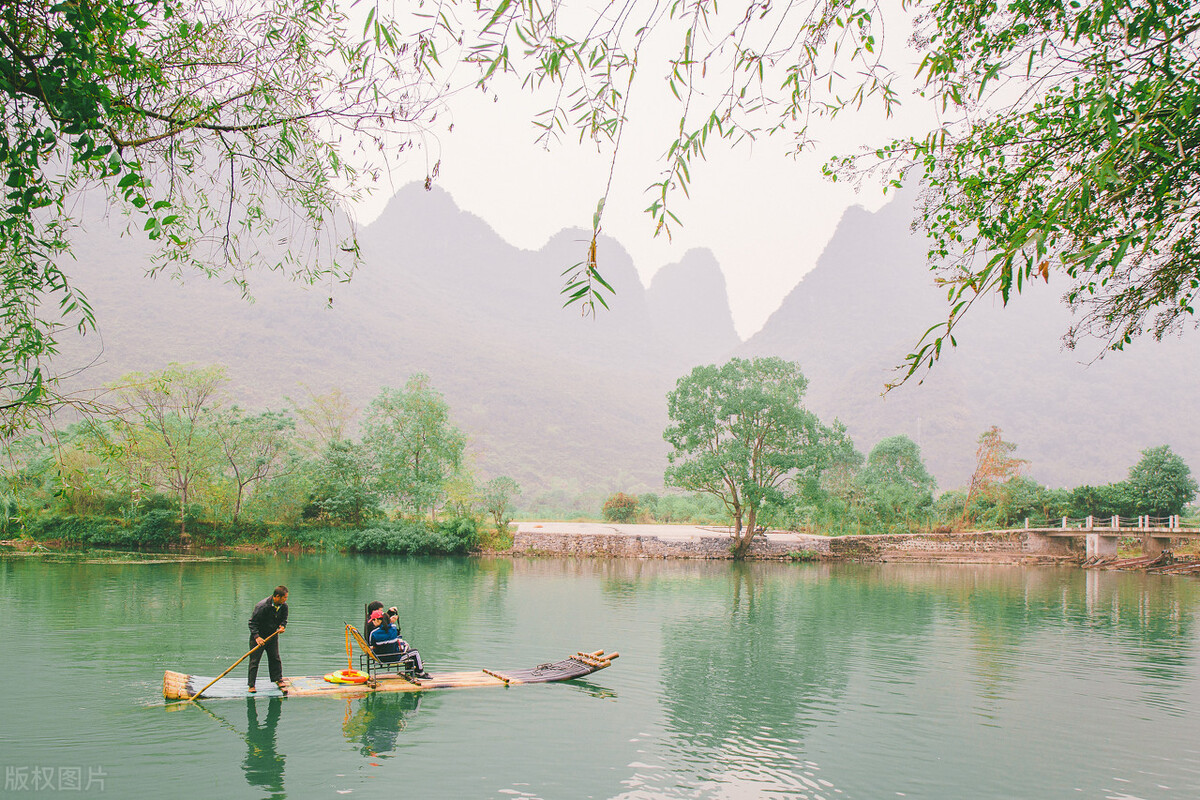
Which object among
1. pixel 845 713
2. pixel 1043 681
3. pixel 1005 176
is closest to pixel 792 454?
pixel 1043 681

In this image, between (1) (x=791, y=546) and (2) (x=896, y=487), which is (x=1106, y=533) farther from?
(1) (x=791, y=546)

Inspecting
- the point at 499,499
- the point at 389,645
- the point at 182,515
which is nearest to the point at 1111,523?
the point at 499,499

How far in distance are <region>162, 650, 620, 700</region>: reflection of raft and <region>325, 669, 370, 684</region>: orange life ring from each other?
68mm

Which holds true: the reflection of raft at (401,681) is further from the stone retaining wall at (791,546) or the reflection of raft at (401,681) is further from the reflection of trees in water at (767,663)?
the stone retaining wall at (791,546)

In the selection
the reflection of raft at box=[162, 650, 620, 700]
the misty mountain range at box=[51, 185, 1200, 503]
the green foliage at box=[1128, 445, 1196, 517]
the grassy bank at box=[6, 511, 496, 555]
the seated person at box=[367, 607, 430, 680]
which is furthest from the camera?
the misty mountain range at box=[51, 185, 1200, 503]

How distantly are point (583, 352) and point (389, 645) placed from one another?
15074 centimetres

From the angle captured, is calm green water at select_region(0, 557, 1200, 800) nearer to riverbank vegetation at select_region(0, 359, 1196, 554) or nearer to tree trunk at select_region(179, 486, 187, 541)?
tree trunk at select_region(179, 486, 187, 541)

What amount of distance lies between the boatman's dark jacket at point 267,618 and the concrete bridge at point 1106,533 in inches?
1573

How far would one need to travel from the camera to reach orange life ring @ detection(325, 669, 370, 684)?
32.7 feet

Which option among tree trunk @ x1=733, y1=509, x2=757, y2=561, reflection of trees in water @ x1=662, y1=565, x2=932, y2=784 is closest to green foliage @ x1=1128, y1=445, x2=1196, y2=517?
tree trunk @ x1=733, y1=509, x2=757, y2=561

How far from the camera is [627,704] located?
34.2ft

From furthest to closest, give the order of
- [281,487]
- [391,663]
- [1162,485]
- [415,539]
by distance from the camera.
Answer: [1162,485]
[281,487]
[415,539]
[391,663]

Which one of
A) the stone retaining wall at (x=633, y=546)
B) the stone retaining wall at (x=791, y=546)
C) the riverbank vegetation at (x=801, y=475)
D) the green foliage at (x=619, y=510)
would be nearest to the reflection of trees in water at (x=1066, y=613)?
the stone retaining wall at (x=791, y=546)

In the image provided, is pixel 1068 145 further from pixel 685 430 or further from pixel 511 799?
pixel 685 430
